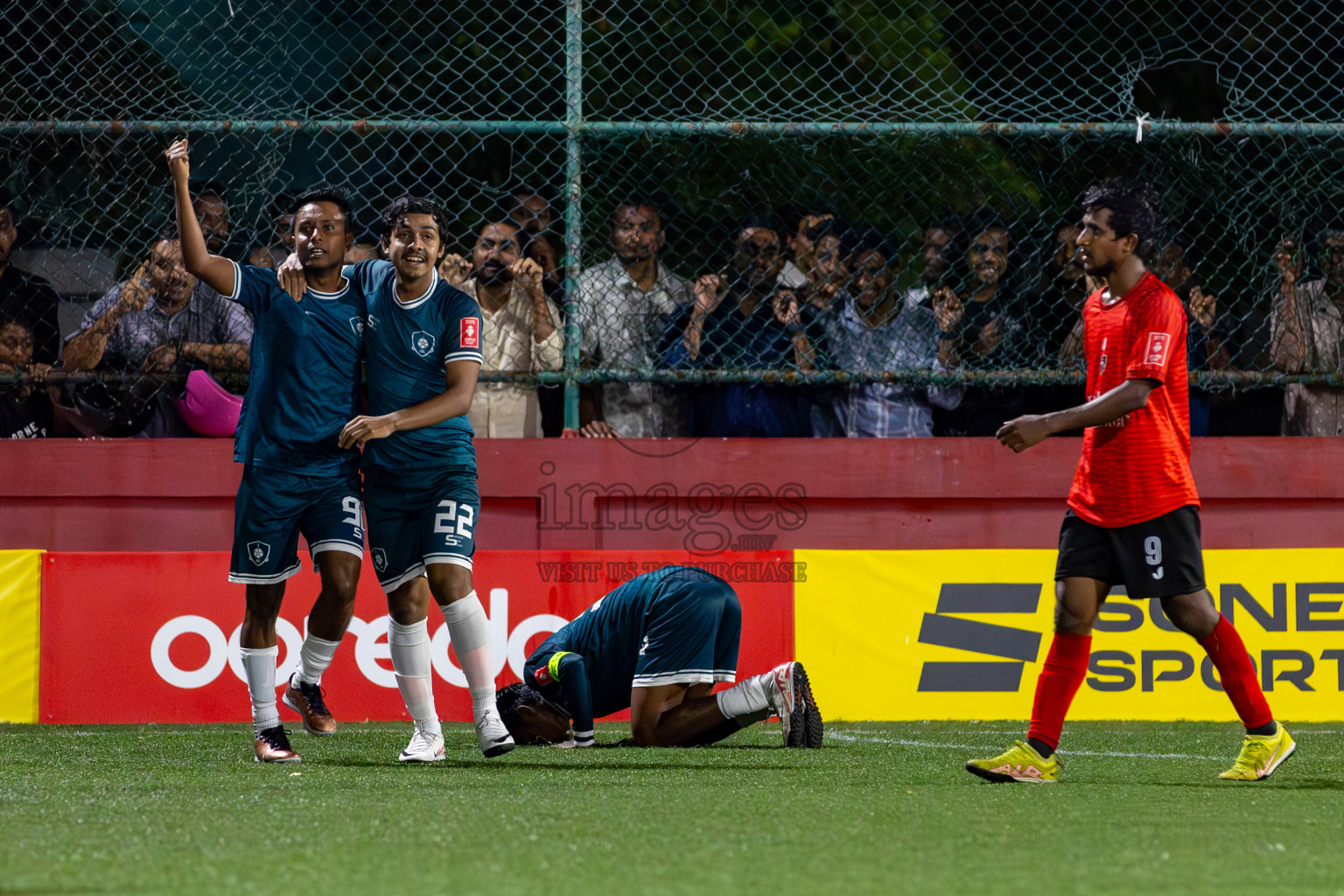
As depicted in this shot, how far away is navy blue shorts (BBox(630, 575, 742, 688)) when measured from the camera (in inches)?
224

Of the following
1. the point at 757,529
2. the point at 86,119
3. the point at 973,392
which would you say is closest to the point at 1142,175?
the point at 973,392

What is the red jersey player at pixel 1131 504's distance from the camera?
4.52 metres

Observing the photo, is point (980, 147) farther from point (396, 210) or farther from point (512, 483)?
point (396, 210)

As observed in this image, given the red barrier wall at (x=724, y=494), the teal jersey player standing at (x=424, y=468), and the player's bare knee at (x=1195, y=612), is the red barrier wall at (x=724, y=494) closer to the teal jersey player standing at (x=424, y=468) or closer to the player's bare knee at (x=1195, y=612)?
the teal jersey player standing at (x=424, y=468)

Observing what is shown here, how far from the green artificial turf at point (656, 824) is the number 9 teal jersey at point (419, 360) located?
1.11m

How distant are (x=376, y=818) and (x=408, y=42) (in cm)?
564

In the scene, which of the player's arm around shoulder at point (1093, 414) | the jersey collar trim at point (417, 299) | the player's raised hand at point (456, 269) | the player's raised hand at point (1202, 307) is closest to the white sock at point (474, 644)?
the jersey collar trim at point (417, 299)

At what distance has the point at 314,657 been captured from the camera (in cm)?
603

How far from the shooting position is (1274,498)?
7715mm

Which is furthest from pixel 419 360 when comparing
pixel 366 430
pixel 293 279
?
pixel 293 279

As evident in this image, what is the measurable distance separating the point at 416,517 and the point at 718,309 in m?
2.57

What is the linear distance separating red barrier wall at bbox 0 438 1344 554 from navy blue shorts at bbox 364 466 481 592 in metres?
2.21

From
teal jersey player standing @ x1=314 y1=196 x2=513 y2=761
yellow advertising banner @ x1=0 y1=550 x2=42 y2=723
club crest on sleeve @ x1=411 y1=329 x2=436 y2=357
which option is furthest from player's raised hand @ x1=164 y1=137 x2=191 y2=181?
yellow advertising banner @ x1=0 y1=550 x2=42 y2=723

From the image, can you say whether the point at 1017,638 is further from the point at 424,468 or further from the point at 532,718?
the point at 424,468
